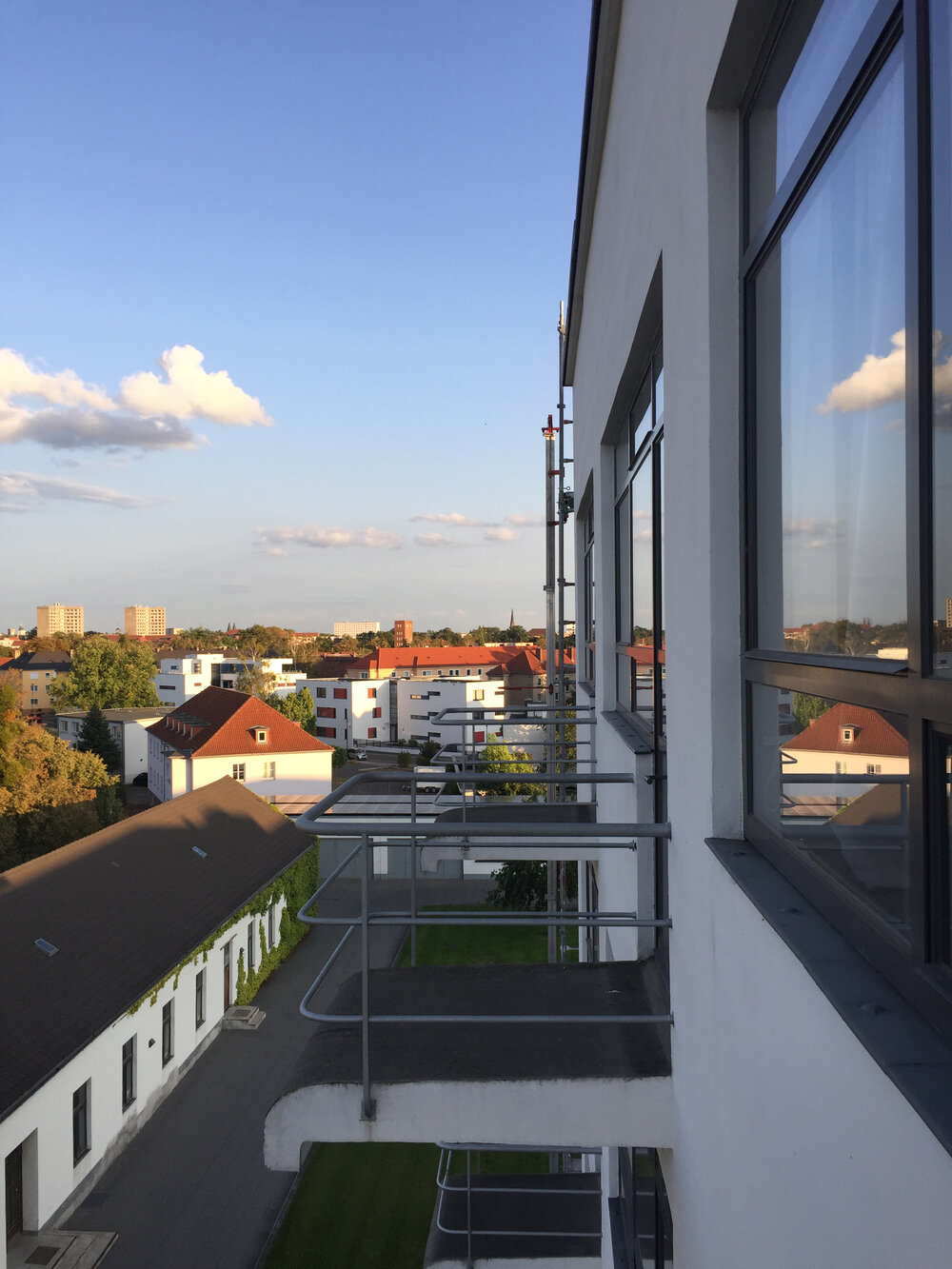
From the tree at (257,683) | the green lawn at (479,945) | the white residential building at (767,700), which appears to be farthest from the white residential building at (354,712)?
the white residential building at (767,700)

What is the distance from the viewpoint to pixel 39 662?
90.0 m

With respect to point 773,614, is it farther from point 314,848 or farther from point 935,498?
point 314,848

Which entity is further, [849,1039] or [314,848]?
[314,848]

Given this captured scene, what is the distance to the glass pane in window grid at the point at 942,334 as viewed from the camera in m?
1.10

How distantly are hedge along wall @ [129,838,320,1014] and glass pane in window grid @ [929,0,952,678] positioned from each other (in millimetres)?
16614

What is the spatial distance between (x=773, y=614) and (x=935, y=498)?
2.67 feet

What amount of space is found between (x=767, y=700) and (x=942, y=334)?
3.40 ft

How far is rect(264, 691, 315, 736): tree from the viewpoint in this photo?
6091 centimetres

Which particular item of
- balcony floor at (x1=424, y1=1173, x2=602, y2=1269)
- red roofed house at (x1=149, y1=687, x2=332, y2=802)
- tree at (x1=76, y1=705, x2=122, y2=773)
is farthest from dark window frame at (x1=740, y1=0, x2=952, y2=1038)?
tree at (x1=76, y1=705, x2=122, y2=773)

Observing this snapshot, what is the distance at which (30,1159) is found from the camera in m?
12.1

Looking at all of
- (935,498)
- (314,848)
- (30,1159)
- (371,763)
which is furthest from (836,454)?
(371,763)

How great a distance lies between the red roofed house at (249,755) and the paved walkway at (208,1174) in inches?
733

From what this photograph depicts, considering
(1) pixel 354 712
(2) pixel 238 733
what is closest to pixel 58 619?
(1) pixel 354 712

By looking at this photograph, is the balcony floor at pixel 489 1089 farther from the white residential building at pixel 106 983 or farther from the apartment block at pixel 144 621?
Answer: the apartment block at pixel 144 621
